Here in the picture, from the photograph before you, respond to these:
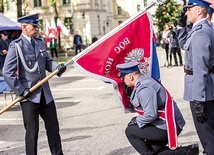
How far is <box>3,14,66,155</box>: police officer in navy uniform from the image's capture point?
6.18m

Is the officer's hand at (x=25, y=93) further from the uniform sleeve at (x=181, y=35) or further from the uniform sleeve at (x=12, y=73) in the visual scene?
the uniform sleeve at (x=181, y=35)

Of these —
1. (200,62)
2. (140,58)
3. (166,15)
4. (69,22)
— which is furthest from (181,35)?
(166,15)

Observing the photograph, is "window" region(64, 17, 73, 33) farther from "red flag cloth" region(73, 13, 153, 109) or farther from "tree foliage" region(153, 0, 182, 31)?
"red flag cloth" region(73, 13, 153, 109)

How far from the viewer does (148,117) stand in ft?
17.5

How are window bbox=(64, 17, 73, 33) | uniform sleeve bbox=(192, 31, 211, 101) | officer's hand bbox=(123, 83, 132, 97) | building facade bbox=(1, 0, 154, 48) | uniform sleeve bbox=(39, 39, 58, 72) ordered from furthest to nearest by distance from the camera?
1. window bbox=(64, 17, 73, 33)
2. building facade bbox=(1, 0, 154, 48)
3. uniform sleeve bbox=(39, 39, 58, 72)
4. officer's hand bbox=(123, 83, 132, 97)
5. uniform sleeve bbox=(192, 31, 211, 101)

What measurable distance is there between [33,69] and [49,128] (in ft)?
2.71

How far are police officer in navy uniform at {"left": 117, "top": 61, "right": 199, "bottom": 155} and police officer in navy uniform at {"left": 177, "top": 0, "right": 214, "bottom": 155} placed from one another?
0.87 ft

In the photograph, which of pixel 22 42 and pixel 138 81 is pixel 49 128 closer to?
pixel 22 42

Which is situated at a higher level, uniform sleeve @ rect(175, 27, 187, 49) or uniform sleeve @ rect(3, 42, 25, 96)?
uniform sleeve @ rect(175, 27, 187, 49)

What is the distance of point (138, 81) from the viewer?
18.0 feet

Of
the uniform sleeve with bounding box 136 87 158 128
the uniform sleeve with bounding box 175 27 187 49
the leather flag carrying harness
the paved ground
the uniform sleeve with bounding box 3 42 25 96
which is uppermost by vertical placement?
the uniform sleeve with bounding box 175 27 187 49

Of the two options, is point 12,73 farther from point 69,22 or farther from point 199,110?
point 69,22

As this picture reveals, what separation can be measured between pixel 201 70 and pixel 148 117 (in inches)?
30.0

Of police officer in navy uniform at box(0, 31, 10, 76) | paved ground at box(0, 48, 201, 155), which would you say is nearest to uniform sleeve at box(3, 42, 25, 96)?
paved ground at box(0, 48, 201, 155)
